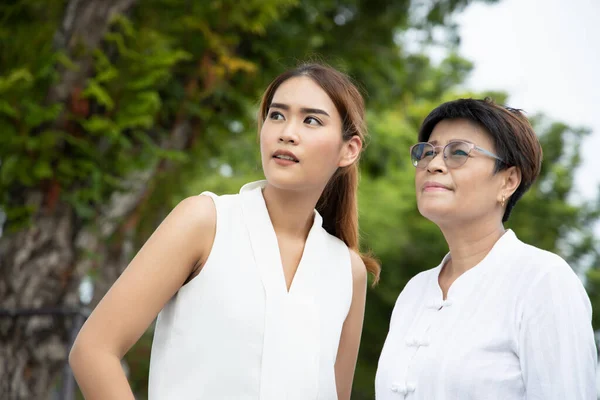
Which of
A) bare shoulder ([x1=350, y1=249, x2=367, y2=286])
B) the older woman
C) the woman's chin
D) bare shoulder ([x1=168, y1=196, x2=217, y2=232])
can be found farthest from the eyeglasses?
bare shoulder ([x1=168, y1=196, x2=217, y2=232])

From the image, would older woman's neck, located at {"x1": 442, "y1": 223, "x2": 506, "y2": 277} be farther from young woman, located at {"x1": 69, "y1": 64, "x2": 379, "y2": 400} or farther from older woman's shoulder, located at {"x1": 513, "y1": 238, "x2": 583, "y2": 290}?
young woman, located at {"x1": 69, "y1": 64, "x2": 379, "y2": 400}

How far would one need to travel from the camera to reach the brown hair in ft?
10.5

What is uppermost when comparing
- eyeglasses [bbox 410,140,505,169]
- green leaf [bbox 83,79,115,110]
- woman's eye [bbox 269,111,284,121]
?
green leaf [bbox 83,79,115,110]

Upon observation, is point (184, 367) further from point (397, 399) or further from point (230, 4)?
point (230, 4)

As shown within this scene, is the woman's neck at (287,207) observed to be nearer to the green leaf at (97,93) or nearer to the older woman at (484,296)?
the older woman at (484,296)

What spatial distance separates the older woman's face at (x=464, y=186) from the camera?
→ 2.89 meters

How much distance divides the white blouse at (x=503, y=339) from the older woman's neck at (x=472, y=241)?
Result: 0.19 feet

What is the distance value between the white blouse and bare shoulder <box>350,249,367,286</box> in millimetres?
448

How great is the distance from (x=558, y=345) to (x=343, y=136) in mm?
1139

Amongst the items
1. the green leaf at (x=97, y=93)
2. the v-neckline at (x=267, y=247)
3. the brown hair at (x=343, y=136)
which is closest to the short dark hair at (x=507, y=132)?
the brown hair at (x=343, y=136)

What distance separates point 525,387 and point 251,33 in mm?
5705

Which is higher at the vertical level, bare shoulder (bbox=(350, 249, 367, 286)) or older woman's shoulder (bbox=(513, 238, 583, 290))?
bare shoulder (bbox=(350, 249, 367, 286))

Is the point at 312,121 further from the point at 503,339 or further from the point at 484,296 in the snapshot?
the point at 503,339

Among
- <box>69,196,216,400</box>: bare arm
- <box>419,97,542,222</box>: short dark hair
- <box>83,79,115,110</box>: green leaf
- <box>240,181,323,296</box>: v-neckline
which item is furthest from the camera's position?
<box>83,79,115,110</box>: green leaf
